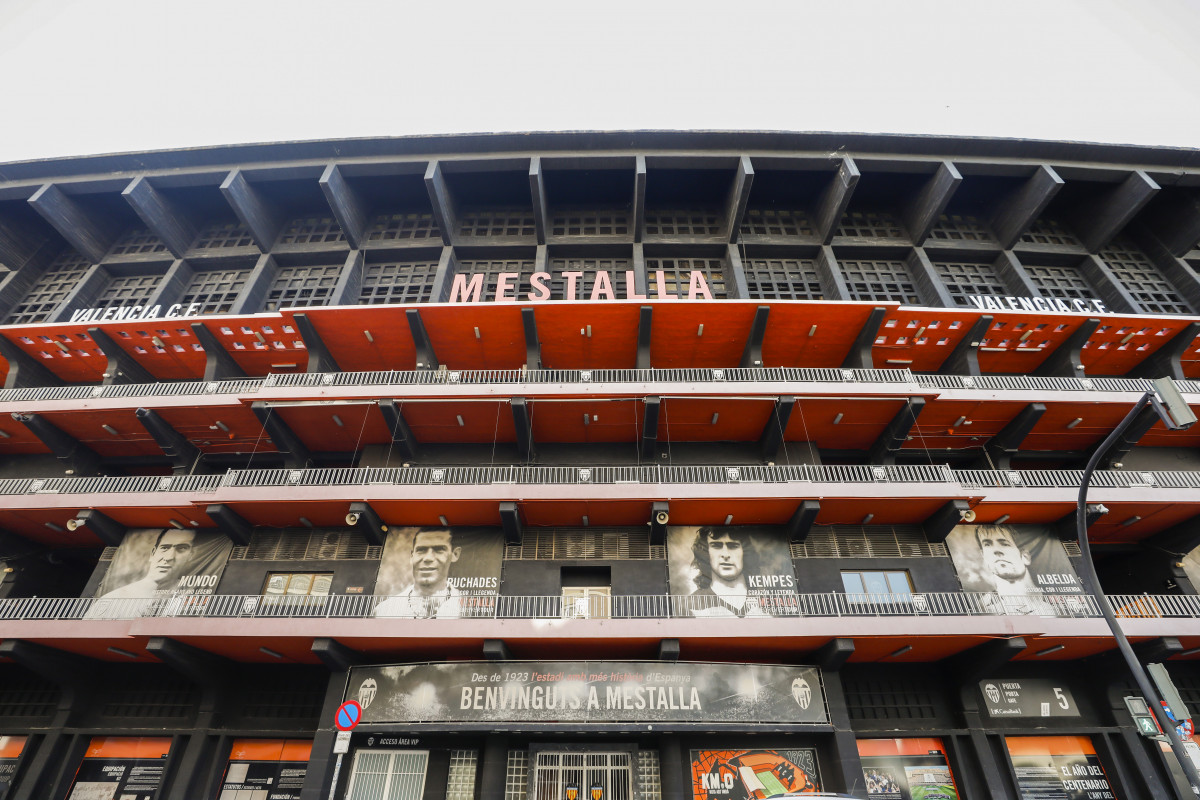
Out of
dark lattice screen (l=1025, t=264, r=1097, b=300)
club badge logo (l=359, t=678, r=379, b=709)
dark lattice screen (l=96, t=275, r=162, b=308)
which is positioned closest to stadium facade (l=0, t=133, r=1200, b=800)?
club badge logo (l=359, t=678, r=379, b=709)

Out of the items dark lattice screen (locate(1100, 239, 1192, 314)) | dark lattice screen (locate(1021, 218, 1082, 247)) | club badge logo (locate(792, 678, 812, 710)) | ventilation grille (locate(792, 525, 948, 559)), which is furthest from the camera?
dark lattice screen (locate(1021, 218, 1082, 247))

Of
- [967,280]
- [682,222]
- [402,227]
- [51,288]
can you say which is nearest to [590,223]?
[682,222]

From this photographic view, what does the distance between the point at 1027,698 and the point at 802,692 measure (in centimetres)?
805

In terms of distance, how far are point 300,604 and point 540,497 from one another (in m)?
8.63

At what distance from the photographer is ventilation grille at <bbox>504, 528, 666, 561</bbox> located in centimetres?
1886

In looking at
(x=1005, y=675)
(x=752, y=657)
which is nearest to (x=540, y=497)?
(x=752, y=657)

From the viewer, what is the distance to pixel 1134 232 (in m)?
27.3

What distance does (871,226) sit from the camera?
26297mm

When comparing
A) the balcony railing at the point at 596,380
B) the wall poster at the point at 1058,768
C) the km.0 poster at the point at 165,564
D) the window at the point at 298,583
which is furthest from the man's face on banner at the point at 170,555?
Answer: the wall poster at the point at 1058,768

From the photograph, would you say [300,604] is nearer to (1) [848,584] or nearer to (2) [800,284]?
(1) [848,584]

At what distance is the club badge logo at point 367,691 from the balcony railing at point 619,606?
190 cm

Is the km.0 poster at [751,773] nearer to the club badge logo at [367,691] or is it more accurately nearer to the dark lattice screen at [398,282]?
the club badge logo at [367,691]

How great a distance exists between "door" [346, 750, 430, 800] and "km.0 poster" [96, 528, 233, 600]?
8.09 meters

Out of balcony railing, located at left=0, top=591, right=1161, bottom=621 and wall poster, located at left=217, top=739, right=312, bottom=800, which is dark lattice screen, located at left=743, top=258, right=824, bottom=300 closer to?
balcony railing, located at left=0, top=591, right=1161, bottom=621
